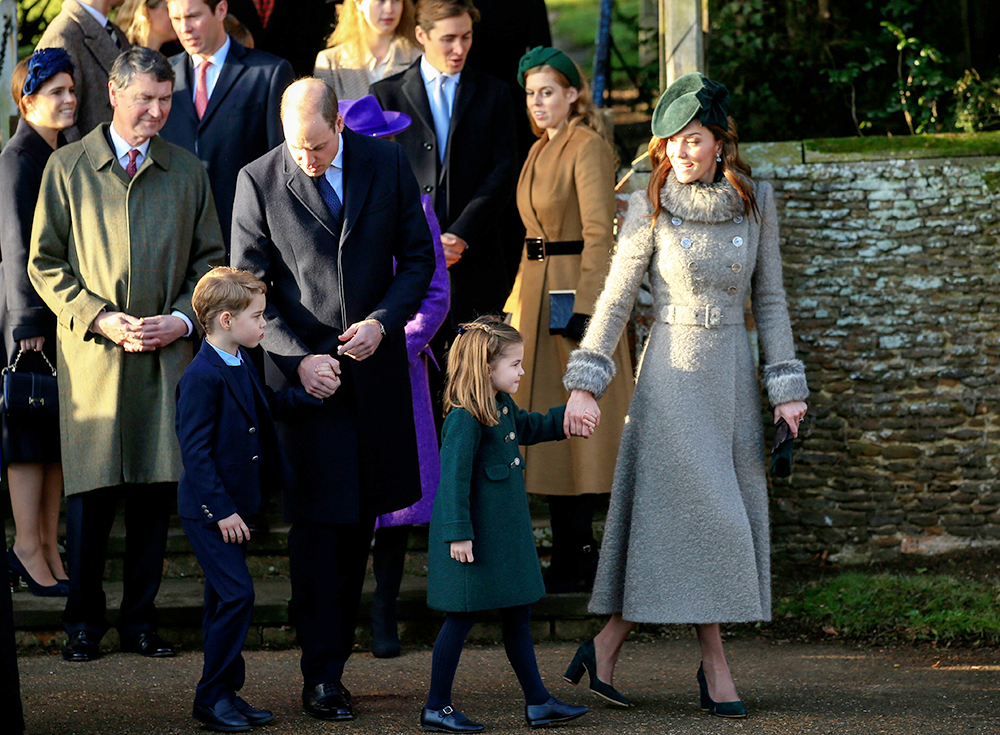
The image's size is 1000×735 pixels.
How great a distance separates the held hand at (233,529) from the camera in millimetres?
3834

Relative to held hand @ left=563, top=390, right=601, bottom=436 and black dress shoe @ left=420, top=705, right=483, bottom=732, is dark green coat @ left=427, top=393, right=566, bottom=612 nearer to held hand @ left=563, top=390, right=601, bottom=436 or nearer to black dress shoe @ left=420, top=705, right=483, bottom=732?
held hand @ left=563, top=390, right=601, bottom=436

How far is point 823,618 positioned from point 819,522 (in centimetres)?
114

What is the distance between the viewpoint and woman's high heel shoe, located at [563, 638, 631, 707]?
4.16m

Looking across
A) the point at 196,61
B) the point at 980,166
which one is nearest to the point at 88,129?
the point at 196,61

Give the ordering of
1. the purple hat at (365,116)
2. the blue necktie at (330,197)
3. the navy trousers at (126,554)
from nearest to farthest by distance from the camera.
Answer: the blue necktie at (330,197) < the navy trousers at (126,554) < the purple hat at (365,116)

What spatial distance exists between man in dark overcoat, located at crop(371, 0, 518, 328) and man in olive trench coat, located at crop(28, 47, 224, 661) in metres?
1.12

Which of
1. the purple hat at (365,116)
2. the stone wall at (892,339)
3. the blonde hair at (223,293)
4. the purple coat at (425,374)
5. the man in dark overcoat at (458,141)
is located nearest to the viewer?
the blonde hair at (223,293)

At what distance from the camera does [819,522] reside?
6.72 m

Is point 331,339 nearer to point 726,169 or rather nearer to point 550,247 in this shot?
point 726,169

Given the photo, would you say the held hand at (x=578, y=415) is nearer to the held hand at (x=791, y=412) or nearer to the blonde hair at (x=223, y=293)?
the held hand at (x=791, y=412)

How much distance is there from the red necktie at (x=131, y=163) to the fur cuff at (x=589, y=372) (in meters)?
1.84

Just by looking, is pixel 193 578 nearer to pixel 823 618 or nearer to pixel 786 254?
pixel 823 618

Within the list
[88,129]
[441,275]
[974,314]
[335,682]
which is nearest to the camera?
[335,682]

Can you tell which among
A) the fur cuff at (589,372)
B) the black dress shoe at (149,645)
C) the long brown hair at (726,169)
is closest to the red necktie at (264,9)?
the long brown hair at (726,169)
